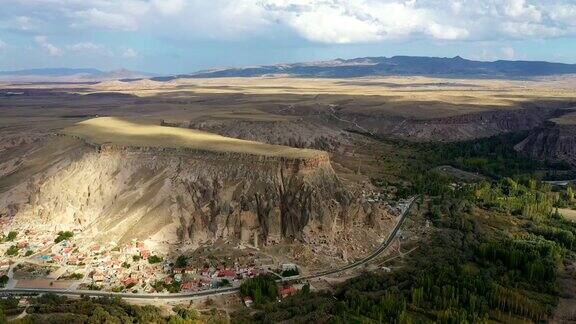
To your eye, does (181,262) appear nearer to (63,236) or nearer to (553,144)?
(63,236)

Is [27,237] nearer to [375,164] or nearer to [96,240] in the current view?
[96,240]

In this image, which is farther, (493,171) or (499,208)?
(493,171)

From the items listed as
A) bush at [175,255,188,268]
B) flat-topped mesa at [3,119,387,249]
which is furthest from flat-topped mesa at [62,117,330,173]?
bush at [175,255,188,268]

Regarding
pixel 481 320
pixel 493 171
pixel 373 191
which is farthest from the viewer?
pixel 493 171

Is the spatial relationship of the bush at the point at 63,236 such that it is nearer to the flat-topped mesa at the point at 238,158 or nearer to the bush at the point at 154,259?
the bush at the point at 154,259

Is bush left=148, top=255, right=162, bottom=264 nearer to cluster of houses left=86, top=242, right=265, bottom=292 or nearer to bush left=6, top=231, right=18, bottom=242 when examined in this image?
cluster of houses left=86, top=242, right=265, bottom=292

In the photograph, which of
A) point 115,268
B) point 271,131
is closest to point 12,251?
point 115,268

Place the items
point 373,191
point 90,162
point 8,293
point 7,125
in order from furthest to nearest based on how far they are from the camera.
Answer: point 7,125 < point 373,191 < point 90,162 < point 8,293

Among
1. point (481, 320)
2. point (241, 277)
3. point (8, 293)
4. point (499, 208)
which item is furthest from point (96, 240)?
point (499, 208)
